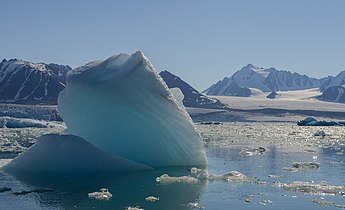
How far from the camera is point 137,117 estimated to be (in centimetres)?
1574

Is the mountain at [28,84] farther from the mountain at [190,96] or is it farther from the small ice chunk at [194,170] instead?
the small ice chunk at [194,170]

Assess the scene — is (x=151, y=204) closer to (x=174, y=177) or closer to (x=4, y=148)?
(x=174, y=177)

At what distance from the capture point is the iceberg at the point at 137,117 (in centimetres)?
1555

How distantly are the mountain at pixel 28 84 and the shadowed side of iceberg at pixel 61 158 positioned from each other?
8844 centimetres

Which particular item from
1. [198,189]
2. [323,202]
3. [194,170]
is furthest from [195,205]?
[194,170]

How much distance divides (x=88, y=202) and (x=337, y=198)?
5.54 m

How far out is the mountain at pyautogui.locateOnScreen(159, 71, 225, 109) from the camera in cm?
11275

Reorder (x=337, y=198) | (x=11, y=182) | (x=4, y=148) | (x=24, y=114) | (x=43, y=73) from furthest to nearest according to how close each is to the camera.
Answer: (x=43, y=73) → (x=24, y=114) → (x=4, y=148) → (x=11, y=182) → (x=337, y=198)

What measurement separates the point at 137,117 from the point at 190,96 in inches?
4262

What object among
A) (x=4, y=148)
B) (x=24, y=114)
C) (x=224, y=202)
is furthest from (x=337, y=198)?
(x=24, y=114)

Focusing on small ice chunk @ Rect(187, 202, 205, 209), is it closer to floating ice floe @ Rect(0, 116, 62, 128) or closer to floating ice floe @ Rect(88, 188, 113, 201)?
floating ice floe @ Rect(88, 188, 113, 201)

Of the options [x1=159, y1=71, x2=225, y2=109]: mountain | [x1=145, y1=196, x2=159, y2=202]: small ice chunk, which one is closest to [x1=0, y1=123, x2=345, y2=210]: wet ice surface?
[x1=145, y1=196, x2=159, y2=202]: small ice chunk

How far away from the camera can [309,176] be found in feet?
46.9

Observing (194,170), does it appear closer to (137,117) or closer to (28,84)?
(137,117)
